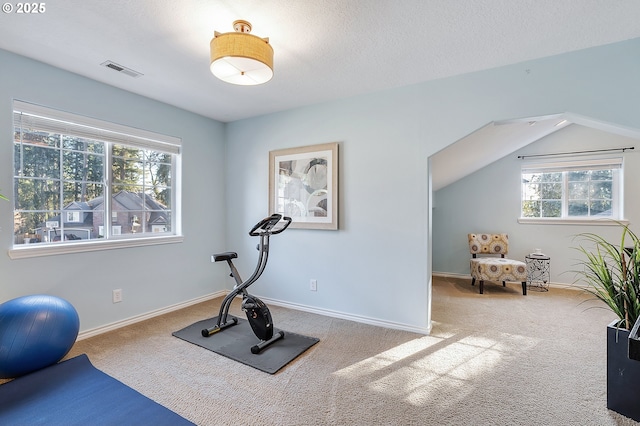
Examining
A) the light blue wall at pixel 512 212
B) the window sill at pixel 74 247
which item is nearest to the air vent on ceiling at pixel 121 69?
the window sill at pixel 74 247

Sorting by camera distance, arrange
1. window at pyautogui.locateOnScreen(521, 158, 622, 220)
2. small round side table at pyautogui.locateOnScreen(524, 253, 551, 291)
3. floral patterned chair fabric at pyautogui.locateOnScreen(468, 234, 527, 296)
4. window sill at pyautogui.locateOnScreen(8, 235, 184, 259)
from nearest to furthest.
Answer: window sill at pyautogui.locateOnScreen(8, 235, 184, 259) → floral patterned chair fabric at pyautogui.locateOnScreen(468, 234, 527, 296) → window at pyautogui.locateOnScreen(521, 158, 622, 220) → small round side table at pyautogui.locateOnScreen(524, 253, 551, 291)

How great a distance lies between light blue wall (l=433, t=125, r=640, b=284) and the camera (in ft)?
13.9

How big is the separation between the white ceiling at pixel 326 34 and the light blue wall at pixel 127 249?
203 mm

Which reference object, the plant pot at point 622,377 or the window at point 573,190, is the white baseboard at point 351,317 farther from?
the window at point 573,190

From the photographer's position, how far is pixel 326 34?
78.5 inches

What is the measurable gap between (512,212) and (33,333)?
6084mm

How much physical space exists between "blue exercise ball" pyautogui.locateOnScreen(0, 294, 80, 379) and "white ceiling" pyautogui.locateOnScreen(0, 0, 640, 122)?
1920 millimetres

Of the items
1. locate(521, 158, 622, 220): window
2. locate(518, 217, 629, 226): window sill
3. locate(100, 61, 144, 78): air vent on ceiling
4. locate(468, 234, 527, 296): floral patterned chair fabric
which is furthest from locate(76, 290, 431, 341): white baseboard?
locate(521, 158, 622, 220): window

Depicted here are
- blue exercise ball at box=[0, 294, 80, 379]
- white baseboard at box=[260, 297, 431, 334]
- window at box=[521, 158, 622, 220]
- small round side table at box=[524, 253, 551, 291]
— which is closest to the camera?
blue exercise ball at box=[0, 294, 80, 379]

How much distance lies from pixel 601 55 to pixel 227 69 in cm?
276

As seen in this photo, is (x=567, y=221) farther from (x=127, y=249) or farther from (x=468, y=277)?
(x=127, y=249)

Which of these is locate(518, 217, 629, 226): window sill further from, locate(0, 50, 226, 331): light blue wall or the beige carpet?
locate(0, 50, 226, 331): light blue wall

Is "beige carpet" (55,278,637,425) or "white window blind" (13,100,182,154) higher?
"white window blind" (13,100,182,154)

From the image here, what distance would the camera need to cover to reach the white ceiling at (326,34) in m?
1.73
